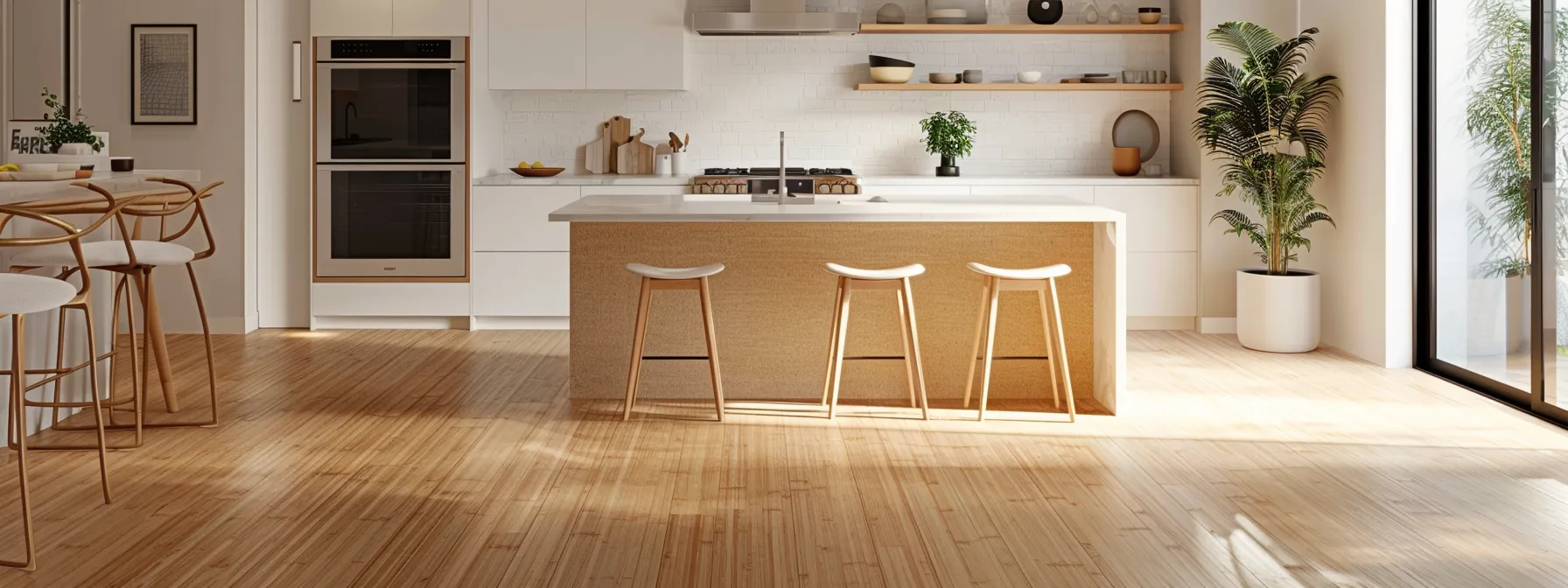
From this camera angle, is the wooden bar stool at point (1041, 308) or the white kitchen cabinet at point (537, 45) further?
the white kitchen cabinet at point (537, 45)

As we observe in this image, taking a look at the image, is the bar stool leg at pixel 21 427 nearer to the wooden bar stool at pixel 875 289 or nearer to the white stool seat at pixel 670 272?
the white stool seat at pixel 670 272

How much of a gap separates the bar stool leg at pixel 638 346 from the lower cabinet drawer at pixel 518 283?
2663 millimetres

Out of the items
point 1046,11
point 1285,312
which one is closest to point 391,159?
point 1046,11

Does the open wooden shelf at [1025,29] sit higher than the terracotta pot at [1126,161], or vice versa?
the open wooden shelf at [1025,29]

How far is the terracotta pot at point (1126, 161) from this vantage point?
7.89m

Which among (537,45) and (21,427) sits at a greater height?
(537,45)

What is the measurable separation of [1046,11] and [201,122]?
4823 millimetres

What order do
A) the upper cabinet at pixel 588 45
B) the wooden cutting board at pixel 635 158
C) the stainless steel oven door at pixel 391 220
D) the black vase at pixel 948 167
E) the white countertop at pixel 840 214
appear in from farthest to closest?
the wooden cutting board at pixel 635 158 → the black vase at pixel 948 167 → the upper cabinet at pixel 588 45 → the stainless steel oven door at pixel 391 220 → the white countertop at pixel 840 214

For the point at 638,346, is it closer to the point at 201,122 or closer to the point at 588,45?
the point at 588,45

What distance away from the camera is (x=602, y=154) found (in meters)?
8.17

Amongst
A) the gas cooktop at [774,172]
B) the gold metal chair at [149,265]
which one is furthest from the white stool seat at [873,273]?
the gas cooktop at [774,172]

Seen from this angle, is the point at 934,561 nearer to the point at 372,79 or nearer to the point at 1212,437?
the point at 1212,437

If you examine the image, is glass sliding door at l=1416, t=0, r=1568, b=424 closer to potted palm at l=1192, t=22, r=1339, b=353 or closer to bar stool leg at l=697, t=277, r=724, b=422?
potted palm at l=1192, t=22, r=1339, b=353

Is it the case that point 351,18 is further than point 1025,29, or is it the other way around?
point 1025,29
